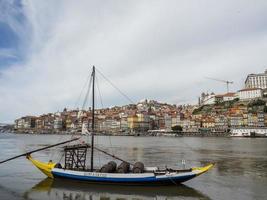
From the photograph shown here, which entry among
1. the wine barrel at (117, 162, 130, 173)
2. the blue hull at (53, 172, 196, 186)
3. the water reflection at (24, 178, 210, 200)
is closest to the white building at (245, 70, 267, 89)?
the blue hull at (53, 172, 196, 186)

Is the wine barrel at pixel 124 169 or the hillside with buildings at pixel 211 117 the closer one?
the wine barrel at pixel 124 169

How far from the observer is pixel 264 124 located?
12800cm

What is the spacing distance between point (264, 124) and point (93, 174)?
119706mm

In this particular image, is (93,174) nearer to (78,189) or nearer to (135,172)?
(78,189)

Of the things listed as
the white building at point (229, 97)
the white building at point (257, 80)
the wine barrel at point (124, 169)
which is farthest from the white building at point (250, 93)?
the wine barrel at point (124, 169)

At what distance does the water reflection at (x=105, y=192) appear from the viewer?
56.8ft

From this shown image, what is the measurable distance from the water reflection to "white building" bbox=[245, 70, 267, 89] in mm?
154903

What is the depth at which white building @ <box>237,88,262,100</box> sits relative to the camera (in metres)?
A: 151

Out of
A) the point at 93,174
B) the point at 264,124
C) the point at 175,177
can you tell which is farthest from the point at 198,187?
the point at 264,124

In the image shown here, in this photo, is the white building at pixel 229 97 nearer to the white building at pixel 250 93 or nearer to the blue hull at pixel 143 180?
the white building at pixel 250 93

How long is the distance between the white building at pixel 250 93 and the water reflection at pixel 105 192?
463ft

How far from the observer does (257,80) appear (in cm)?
16525

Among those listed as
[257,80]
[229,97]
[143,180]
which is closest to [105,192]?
[143,180]

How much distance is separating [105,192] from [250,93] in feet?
475
